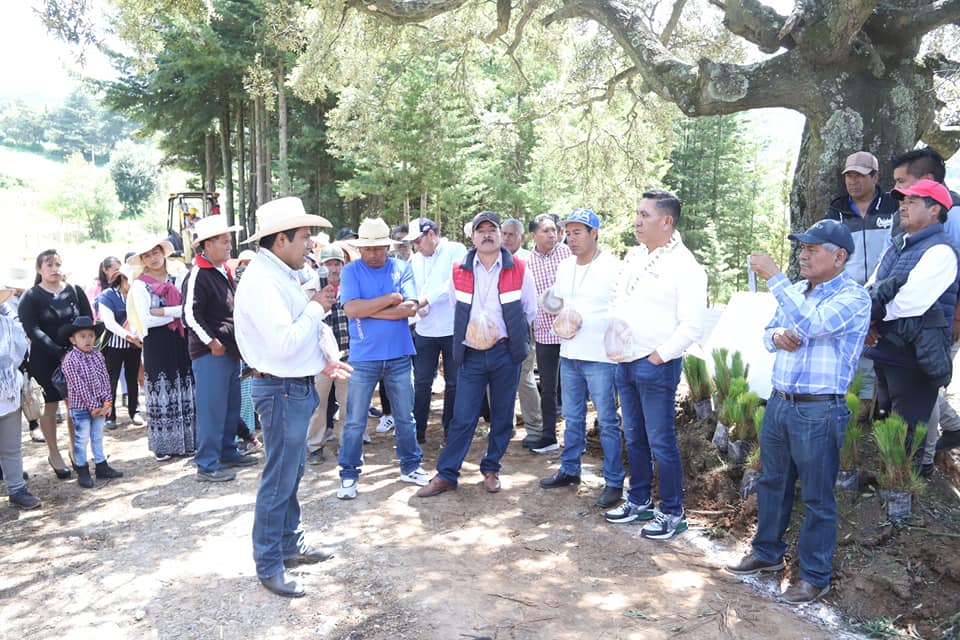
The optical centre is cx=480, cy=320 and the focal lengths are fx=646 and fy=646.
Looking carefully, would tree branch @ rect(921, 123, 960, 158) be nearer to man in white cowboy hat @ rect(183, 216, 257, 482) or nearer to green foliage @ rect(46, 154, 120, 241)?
man in white cowboy hat @ rect(183, 216, 257, 482)

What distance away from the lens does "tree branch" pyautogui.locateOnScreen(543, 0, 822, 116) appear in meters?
5.66

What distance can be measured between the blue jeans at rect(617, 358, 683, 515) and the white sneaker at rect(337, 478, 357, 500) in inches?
81.3

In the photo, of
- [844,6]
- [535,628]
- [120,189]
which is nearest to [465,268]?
[535,628]

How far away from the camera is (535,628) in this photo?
3182 millimetres

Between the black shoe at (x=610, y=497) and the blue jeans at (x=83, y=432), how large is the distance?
13.9ft

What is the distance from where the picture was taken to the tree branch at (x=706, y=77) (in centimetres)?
566

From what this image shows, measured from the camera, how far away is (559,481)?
17.0ft

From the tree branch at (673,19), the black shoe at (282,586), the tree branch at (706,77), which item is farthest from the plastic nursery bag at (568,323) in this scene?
the tree branch at (673,19)

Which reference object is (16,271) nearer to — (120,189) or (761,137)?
(761,137)

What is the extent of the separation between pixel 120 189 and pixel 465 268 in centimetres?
8293

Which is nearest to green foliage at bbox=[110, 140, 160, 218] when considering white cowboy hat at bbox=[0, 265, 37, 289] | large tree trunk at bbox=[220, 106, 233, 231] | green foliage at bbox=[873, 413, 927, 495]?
large tree trunk at bbox=[220, 106, 233, 231]

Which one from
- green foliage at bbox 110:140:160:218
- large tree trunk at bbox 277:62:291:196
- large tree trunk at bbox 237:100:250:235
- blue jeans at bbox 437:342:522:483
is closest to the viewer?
blue jeans at bbox 437:342:522:483

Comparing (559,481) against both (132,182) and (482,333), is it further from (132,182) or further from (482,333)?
(132,182)

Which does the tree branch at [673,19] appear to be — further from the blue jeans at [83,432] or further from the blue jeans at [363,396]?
the blue jeans at [83,432]
